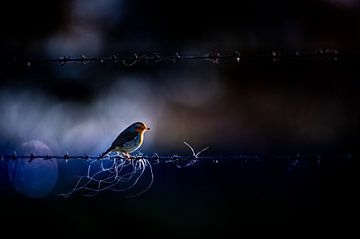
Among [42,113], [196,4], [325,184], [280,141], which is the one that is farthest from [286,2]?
[42,113]

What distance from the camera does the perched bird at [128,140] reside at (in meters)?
8.37

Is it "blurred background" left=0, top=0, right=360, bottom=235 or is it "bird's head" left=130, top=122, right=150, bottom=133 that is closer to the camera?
"bird's head" left=130, top=122, right=150, bottom=133

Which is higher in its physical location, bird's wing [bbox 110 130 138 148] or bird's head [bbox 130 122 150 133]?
bird's head [bbox 130 122 150 133]

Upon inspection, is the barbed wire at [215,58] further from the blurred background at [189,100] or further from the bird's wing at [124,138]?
the blurred background at [189,100]

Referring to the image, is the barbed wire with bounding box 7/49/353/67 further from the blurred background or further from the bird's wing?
the blurred background

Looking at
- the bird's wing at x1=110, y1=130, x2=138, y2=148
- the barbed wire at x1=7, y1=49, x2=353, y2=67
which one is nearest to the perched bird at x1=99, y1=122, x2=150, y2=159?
the bird's wing at x1=110, y1=130, x2=138, y2=148

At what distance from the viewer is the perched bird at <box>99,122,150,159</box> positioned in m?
8.37

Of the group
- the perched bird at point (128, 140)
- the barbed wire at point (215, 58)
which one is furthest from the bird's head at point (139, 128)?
the barbed wire at point (215, 58)

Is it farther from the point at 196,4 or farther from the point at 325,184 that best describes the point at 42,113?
the point at 325,184

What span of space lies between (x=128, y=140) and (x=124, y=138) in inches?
2.3

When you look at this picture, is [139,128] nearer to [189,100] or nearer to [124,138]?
[124,138]

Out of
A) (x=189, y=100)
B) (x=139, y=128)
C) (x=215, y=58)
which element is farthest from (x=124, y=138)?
(x=189, y=100)

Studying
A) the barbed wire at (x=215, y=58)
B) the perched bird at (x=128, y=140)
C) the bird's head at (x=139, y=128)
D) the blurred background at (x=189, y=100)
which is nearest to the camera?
the barbed wire at (x=215, y=58)

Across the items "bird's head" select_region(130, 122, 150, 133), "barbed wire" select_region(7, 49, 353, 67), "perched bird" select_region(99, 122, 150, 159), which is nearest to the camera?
"barbed wire" select_region(7, 49, 353, 67)
